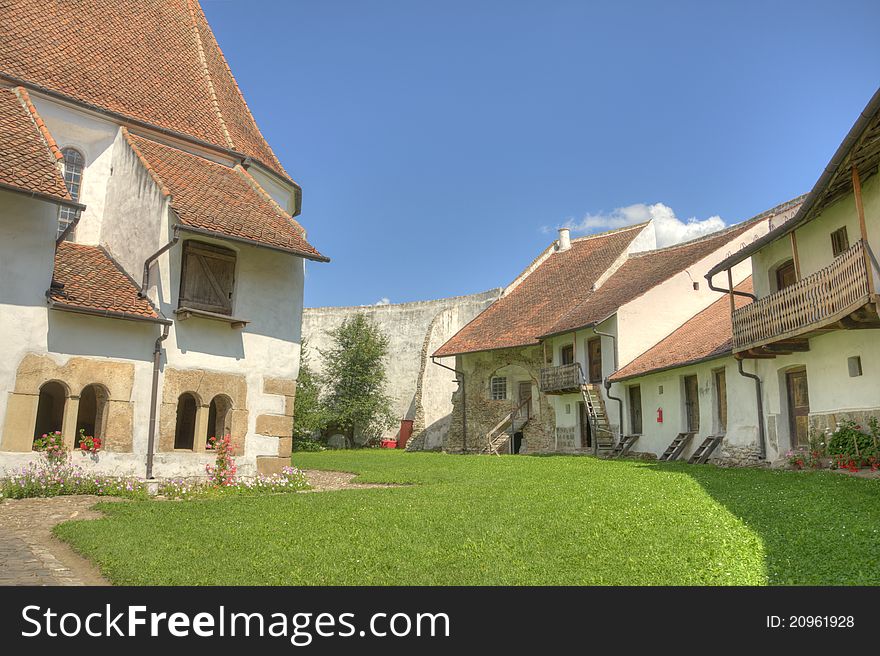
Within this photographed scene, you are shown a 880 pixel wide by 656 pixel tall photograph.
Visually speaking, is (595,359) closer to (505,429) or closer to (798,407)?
(505,429)

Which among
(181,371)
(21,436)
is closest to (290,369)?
(181,371)

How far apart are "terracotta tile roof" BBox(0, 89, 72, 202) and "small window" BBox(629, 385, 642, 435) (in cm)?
1811

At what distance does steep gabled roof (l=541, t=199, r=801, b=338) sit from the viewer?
76.7ft

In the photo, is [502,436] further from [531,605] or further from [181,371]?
[531,605]

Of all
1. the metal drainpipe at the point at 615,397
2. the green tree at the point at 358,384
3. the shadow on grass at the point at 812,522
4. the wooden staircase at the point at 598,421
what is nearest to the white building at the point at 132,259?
the shadow on grass at the point at 812,522

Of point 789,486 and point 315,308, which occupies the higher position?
point 315,308

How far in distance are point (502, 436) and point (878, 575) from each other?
80.2 feet

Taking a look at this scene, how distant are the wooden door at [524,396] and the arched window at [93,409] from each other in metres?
18.8

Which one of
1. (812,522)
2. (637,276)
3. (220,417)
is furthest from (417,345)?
(812,522)

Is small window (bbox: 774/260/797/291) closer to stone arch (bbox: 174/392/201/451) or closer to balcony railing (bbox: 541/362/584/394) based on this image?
balcony railing (bbox: 541/362/584/394)

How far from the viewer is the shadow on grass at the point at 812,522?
513cm

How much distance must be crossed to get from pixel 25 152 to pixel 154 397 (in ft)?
14.9

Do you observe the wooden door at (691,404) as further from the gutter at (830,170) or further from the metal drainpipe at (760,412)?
the gutter at (830,170)

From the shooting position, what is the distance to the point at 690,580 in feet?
16.1
